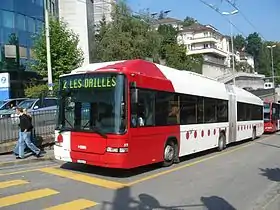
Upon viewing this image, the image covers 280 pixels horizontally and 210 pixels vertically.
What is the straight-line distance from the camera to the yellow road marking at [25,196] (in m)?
8.79

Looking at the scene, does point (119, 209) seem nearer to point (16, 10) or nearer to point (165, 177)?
point (165, 177)

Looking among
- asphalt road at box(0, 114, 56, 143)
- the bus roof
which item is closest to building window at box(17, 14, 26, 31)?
asphalt road at box(0, 114, 56, 143)

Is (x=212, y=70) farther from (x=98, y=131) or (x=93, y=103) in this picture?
(x=98, y=131)

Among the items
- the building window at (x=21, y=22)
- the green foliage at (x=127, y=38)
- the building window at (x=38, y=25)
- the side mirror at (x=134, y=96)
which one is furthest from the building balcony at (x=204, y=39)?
the side mirror at (x=134, y=96)

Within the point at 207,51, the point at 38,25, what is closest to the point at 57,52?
the point at 38,25

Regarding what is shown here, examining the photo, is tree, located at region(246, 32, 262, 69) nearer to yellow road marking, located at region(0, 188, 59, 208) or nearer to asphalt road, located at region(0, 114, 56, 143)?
asphalt road, located at region(0, 114, 56, 143)

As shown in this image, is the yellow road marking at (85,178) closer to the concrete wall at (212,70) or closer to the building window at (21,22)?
the building window at (21,22)

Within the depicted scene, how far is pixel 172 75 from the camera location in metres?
15.0

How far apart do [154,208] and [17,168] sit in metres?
6.61

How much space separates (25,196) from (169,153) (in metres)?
5.88

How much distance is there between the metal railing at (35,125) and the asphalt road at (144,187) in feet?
9.91

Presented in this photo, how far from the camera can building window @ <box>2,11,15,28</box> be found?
4481 centimetres

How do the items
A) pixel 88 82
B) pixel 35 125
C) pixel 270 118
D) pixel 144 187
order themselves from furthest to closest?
pixel 270 118
pixel 35 125
pixel 88 82
pixel 144 187

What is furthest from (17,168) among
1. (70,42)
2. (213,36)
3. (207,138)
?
(213,36)
